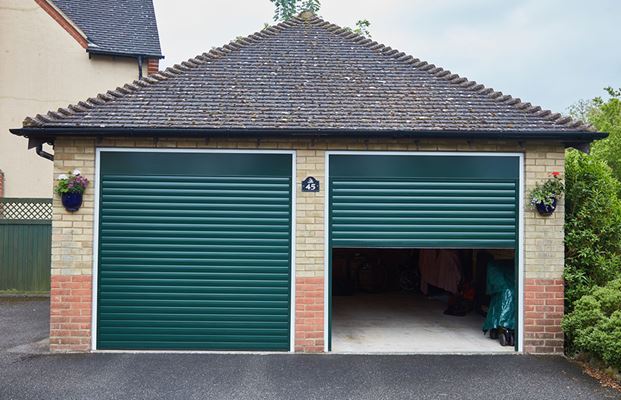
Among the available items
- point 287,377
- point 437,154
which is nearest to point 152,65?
point 437,154

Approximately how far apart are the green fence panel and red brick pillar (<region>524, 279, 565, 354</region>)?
32.2 ft

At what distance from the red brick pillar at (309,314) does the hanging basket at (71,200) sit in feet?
10.4

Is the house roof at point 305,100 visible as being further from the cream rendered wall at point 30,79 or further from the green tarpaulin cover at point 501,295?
the cream rendered wall at point 30,79

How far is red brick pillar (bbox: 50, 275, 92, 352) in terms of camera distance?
6719 mm

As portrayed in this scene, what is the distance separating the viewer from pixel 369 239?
6.97m

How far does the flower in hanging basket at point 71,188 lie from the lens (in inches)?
260

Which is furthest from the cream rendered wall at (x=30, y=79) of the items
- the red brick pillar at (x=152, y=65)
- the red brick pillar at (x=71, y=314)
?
the red brick pillar at (x=71, y=314)

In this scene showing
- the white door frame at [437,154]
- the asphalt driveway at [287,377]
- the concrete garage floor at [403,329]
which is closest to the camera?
the asphalt driveway at [287,377]

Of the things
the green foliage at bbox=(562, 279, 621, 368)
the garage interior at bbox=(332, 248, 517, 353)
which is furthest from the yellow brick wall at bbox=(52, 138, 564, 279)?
the garage interior at bbox=(332, 248, 517, 353)

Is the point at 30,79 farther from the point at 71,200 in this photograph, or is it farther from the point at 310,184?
the point at 310,184

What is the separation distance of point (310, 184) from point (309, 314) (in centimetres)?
180

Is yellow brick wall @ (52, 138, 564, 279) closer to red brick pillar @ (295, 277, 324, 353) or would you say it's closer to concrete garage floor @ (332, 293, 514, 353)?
red brick pillar @ (295, 277, 324, 353)

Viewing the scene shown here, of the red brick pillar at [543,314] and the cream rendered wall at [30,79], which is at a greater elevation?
the cream rendered wall at [30,79]

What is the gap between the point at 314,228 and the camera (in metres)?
6.87
